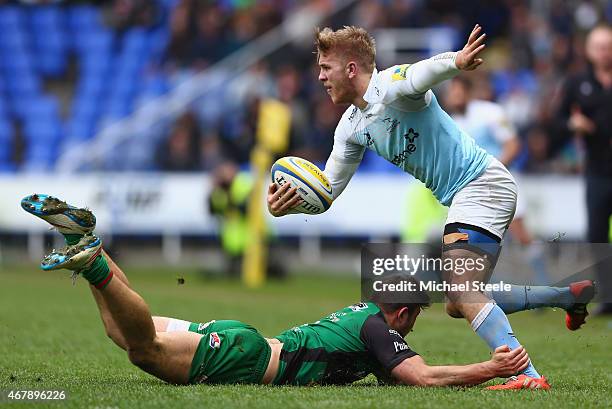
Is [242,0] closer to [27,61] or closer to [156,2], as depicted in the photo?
[156,2]

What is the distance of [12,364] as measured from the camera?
719 cm

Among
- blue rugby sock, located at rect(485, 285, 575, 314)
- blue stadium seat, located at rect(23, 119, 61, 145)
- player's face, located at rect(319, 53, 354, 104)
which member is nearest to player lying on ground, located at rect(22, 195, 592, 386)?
blue rugby sock, located at rect(485, 285, 575, 314)

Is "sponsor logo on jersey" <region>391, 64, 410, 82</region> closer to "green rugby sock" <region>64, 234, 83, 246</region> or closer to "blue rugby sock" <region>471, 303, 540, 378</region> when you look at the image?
"blue rugby sock" <region>471, 303, 540, 378</region>

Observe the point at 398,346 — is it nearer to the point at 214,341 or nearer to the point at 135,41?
the point at 214,341

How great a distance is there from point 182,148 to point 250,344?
14592 millimetres

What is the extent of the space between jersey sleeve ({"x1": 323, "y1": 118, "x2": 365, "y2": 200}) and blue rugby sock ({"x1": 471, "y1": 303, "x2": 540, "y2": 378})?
1330 millimetres

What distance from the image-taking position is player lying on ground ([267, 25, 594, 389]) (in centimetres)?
652

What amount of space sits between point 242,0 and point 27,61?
515 cm

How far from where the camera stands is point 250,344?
613cm

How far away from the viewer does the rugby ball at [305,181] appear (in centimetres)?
683

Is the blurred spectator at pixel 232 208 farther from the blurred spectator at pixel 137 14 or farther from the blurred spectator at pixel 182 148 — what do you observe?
the blurred spectator at pixel 137 14

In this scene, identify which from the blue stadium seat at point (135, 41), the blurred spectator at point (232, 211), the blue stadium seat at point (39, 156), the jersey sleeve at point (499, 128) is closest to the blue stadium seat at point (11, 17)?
the blue stadium seat at point (135, 41)

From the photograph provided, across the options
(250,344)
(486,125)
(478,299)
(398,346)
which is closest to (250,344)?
(250,344)

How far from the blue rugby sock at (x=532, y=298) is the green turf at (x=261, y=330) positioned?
48 centimetres
